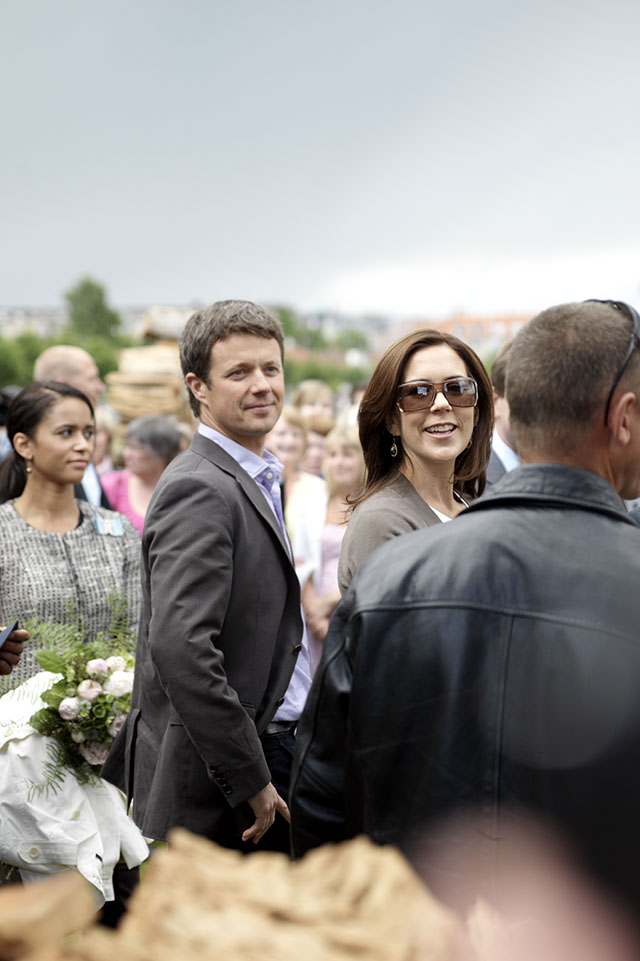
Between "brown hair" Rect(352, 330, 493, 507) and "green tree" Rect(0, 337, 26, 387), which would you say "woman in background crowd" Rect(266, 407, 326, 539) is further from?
"green tree" Rect(0, 337, 26, 387)

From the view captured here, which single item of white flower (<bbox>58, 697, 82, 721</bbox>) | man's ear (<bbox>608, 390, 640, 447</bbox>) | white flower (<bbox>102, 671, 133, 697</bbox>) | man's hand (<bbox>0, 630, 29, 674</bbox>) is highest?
man's ear (<bbox>608, 390, 640, 447</bbox>)

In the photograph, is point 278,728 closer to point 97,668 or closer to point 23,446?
point 97,668

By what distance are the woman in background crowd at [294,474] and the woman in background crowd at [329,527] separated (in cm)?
9

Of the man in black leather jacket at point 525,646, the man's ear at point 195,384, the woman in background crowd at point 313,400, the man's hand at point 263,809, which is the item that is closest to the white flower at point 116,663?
the man's hand at point 263,809

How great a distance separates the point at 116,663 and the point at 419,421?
163 centimetres

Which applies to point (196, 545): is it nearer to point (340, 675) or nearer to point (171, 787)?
point (171, 787)

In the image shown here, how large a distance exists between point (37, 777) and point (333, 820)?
2.07 metres

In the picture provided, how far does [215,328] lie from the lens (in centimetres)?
330

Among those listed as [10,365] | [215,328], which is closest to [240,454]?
[215,328]

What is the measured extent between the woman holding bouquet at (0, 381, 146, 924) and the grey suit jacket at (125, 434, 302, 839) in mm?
687

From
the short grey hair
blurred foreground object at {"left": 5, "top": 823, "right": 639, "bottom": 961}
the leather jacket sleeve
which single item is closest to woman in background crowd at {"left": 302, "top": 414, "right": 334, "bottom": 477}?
the leather jacket sleeve

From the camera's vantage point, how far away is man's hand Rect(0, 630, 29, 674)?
3.66m

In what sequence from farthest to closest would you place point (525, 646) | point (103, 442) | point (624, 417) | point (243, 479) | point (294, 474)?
point (103, 442) < point (294, 474) < point (243, 479) < point (624, 417) < point (525, 646)

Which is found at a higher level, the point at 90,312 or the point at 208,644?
the point at 208,644
